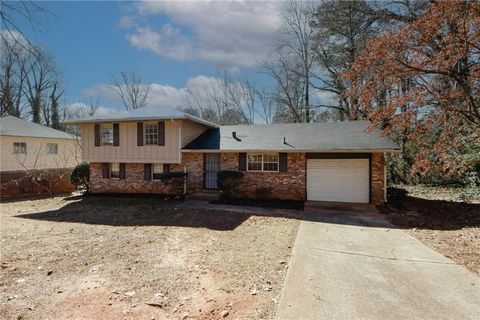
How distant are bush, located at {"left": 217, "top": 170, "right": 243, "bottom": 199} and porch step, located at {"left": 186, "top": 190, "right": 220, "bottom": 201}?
38 centimetres

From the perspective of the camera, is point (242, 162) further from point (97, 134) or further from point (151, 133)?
point (97, 134)

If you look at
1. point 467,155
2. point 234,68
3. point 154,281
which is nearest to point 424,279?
point 154,281

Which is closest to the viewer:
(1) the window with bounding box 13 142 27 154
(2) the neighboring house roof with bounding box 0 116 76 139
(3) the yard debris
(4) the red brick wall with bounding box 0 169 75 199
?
(3) the yard debris

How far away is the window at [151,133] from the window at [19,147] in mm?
10666

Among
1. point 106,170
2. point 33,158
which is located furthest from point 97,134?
point 33,158

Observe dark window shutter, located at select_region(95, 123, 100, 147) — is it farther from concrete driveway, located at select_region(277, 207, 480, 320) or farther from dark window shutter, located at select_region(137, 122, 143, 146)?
concrete driveway, located at select_region(277, 207, 480, 320)

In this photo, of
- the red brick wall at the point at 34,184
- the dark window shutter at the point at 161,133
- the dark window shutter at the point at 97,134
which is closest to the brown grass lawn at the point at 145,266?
the dark window shutter at the point at 161,133

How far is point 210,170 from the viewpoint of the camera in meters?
13.2

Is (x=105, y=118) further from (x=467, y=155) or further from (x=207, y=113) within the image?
(x=207, y=113)

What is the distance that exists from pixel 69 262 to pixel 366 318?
5268 mm

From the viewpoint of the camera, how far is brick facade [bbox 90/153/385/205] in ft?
35.9

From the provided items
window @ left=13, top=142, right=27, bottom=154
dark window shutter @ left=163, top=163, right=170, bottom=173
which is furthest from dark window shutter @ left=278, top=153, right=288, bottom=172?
window @ left=13, top=142, right=27, bottom=154

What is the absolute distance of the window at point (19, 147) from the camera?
17.3 m

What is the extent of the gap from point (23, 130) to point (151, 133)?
11.4 metres
